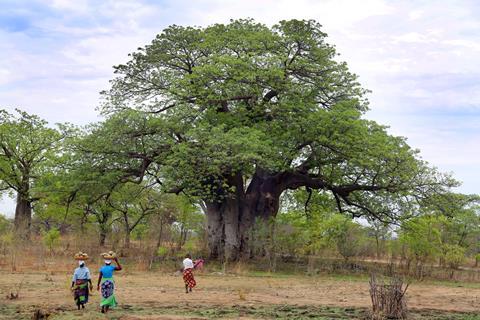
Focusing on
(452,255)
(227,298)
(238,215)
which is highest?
(238,215)

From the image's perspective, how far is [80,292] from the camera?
11.9 metres

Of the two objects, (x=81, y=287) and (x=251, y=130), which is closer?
(x=81, y=287)

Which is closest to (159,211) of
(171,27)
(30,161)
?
(30,161)

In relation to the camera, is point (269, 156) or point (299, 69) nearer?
point (269, 156)

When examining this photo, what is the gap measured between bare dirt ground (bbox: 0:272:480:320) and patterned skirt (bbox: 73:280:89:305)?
0.25 m

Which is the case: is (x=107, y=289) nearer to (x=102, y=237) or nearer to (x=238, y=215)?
(x=238, y=215)

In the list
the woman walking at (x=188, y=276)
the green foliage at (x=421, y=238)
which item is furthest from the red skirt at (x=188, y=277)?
the green foliage at (x=421, y=238)

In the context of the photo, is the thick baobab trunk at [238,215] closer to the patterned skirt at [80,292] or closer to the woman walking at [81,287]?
the woman walking at [81,287]

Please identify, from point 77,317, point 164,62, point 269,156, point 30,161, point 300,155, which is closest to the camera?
point 77,317

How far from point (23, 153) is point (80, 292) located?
957 inches

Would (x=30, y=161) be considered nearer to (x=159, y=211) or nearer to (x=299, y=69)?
(x=159, y=211)

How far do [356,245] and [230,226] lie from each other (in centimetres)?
592

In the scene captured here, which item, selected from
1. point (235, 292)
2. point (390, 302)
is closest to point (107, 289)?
point (235, 292)

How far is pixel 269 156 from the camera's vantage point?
2225cm
